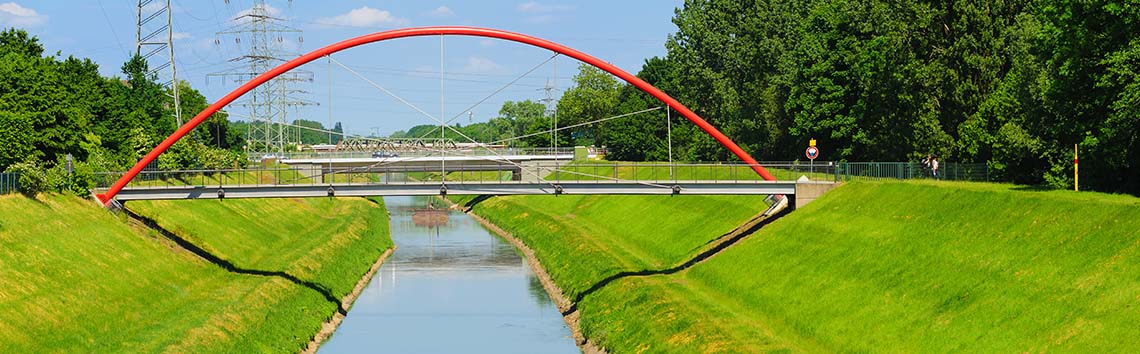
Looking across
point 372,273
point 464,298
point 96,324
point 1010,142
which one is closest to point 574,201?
point 372,273

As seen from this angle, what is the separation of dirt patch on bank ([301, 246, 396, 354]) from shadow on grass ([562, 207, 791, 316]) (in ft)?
35.7

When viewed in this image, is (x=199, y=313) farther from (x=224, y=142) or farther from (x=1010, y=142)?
(x=224, y=142)

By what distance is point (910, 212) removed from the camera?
189ft

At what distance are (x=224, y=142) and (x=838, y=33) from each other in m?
110

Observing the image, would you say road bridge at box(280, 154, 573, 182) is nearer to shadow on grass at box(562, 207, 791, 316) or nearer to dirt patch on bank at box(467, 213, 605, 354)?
dirt patch on bank at box(467, 213, 605, 354)

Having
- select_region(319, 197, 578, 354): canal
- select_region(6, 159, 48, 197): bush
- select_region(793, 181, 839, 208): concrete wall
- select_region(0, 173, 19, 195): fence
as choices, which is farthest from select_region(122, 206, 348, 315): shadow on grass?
select_region(793, 181, 839, 208): concrete wall

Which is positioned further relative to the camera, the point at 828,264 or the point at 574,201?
the point at 574,201

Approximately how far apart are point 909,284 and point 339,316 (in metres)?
28.9

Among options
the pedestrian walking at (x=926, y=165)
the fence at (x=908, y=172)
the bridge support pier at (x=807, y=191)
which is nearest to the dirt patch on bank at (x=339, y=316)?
the bridge support pier at (x=807, y=191)

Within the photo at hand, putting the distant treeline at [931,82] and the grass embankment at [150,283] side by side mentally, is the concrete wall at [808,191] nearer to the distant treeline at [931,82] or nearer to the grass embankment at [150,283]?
the distant treeline at [931,82]

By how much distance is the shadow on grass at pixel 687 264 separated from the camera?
63.7m

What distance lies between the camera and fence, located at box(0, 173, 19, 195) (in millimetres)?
64438

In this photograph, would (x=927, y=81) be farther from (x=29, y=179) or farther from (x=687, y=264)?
(x=29, y=179)

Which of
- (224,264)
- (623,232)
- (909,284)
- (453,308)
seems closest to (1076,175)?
(909,284)
